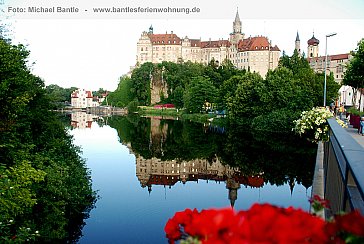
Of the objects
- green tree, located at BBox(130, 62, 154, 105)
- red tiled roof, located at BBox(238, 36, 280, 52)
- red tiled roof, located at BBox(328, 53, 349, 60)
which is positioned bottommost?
green tree, located at BBox(130, 62, 154, 105)

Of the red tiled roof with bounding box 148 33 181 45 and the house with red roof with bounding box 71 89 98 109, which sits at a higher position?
the red tiled roof with bounding box 148 33 181 45

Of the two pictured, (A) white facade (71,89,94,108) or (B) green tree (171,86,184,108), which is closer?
(B) green tree (171,86,184,108)

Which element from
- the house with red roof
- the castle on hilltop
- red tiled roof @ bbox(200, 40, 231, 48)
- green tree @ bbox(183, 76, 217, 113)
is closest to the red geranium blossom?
green tree @ bbox(183, 76, 217, 113)

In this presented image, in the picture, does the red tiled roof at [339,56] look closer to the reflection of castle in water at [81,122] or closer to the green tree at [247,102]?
the green tree at [247,102]

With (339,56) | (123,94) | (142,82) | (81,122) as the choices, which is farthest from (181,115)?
(339,56)

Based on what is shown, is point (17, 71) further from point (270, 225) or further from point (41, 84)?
point (270, 225)

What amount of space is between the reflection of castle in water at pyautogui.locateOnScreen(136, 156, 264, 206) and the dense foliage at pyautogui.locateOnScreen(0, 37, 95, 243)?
536cm

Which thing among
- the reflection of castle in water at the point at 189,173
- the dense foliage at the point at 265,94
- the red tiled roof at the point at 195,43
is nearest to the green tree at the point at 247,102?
the dense foliage at the point at 265,94

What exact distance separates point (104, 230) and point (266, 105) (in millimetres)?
33472

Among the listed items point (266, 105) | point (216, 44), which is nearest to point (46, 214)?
point (266, 105)

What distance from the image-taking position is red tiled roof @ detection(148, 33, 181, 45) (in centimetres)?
12056

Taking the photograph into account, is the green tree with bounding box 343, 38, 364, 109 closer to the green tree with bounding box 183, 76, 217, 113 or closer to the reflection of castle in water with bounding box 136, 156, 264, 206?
the reflection of castle in water with bounding box 136, 156, 264, 206

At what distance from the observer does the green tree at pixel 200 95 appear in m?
63.7

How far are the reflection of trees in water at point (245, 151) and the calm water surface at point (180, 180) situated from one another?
0.05 metres
